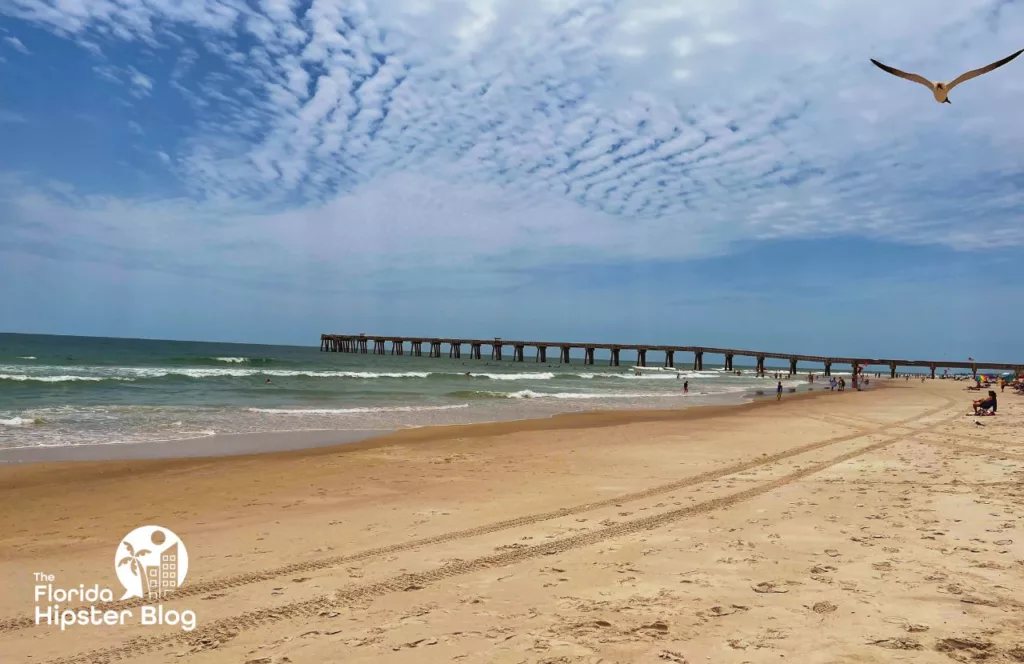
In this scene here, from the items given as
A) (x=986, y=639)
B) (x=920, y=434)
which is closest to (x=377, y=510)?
(x=986, y=639)

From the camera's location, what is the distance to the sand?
363cm

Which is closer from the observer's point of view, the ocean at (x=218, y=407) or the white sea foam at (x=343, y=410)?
the ocean at (x=218, y=407)

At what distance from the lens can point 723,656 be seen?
11.0ft

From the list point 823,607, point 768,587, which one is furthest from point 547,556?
point 823,607

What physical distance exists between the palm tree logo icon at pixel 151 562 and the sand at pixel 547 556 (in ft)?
0.43

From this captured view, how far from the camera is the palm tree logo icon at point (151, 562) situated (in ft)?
15.8

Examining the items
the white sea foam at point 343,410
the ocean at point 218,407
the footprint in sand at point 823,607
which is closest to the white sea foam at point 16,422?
the ocean at point 218,407

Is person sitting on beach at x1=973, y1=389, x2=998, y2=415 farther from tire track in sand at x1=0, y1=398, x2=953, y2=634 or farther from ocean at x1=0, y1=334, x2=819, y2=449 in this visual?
tire track in sand at x1=0, y1=398, x2=953, y2=634

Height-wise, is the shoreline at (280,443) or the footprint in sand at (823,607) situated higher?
the footprint in sand at (823,607)

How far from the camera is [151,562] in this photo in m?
5.65

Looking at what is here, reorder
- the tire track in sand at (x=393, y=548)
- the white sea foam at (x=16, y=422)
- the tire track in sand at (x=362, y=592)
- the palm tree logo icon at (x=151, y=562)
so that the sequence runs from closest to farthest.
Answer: the tire track in sand at (x=362, y=592), the tire track in sand at (x=393, y=548), the palm tree logo icon at (x=151, y=562), the white sea foam at (x=16, y=422)

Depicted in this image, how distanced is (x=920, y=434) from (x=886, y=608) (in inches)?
489

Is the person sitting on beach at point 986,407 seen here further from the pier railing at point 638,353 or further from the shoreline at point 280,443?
the pier railing at point 638,353

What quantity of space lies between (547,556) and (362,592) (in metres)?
1.65
